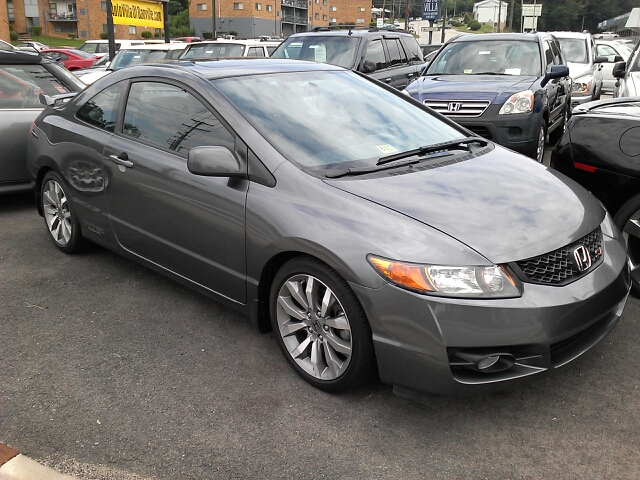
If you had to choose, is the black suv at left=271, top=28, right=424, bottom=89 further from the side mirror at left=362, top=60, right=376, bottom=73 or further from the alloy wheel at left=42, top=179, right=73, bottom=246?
the alloy wheel at left=42, top=179, right=73, bottom=246

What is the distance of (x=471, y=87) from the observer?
24.6ft

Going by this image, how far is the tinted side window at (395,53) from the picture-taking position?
10.9m

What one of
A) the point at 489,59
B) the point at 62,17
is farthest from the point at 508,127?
the point at 62,17

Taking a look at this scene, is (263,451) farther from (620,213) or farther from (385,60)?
(385,60)

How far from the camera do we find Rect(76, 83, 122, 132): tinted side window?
4.36 metres

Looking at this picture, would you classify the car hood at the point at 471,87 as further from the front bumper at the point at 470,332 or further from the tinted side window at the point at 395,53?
the front bumper at the point at 470,332

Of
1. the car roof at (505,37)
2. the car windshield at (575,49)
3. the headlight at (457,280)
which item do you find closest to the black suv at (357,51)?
the car roof at (505,37)

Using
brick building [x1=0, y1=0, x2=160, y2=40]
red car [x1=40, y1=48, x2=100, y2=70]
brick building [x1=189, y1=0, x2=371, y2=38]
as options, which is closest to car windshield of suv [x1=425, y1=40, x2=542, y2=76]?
red car [x1=40, y1=48, x2=100, y2=70]

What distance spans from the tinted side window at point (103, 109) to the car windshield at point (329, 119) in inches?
41.2

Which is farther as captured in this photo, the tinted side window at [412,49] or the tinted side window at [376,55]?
the tinted side window at [412,49]

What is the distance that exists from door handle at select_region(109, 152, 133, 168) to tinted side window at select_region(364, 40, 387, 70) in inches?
255

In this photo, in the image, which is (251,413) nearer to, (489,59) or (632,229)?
(632,229)

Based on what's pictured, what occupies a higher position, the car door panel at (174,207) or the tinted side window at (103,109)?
the tinted side window at (103,109)

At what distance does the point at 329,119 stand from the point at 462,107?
13.3 ft
